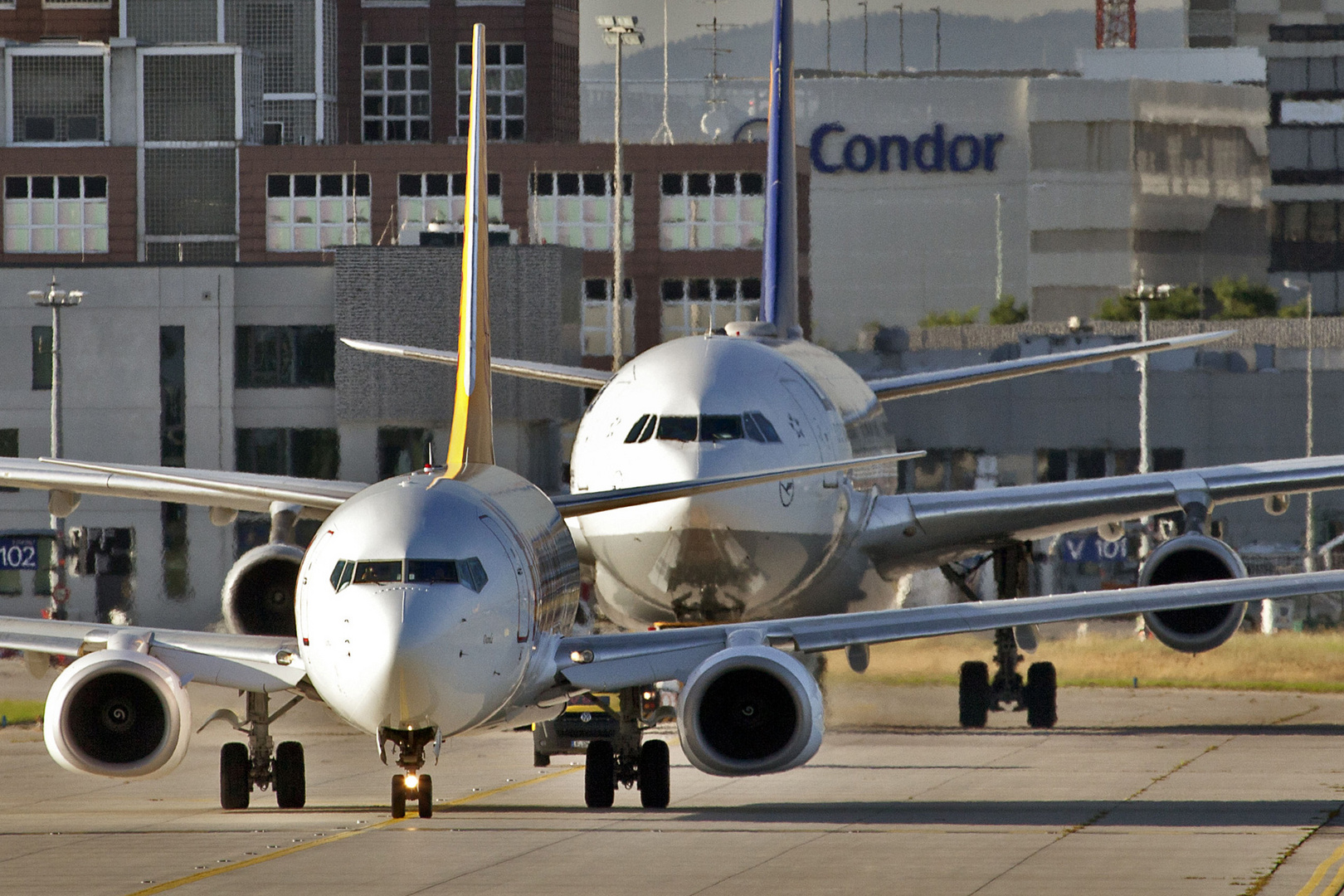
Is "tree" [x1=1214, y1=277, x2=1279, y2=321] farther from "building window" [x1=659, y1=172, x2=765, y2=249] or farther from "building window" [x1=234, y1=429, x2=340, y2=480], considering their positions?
"building window" [x1=234, y1=429, x2=340, y2=480]

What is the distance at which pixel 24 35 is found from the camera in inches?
3617

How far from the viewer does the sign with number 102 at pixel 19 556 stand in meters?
53.1

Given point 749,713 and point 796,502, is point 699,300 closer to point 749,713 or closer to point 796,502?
point 796,502

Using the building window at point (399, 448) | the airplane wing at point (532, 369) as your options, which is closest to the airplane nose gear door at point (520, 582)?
the airplane wing at point (532, 369)

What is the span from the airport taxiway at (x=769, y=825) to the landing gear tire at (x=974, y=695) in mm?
1772

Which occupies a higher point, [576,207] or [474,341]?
[576,207]

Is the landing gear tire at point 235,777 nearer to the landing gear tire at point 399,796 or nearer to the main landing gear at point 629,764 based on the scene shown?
the landing gear tire at point 399,796

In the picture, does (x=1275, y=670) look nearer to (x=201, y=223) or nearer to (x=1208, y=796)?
(x=1208, y=796)

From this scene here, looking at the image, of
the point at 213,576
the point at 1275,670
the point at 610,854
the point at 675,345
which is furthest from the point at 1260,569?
the point at 610,854

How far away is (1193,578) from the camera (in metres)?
30.2

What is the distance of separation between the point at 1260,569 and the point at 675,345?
41.4 m

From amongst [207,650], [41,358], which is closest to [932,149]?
[41,358]

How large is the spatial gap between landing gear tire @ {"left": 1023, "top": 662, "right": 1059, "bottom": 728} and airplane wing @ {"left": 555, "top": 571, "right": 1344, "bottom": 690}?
10089 mm

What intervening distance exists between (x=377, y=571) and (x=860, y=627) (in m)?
5.30
